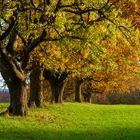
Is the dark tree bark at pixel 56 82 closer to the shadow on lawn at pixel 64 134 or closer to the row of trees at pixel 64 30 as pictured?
the row of trees at pixel 64 30

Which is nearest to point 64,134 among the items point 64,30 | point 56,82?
point 64,30

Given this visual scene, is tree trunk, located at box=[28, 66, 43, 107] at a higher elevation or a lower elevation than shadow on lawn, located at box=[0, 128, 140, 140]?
higher

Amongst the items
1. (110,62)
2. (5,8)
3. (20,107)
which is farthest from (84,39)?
(20,107)

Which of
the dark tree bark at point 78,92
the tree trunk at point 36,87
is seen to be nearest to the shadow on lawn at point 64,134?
the tree trunk at point 36,87

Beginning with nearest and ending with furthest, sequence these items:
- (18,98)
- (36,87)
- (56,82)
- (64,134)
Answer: (64,134), (18,98), (36,87), (56,82)

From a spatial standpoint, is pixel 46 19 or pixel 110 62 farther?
pixel 110 62

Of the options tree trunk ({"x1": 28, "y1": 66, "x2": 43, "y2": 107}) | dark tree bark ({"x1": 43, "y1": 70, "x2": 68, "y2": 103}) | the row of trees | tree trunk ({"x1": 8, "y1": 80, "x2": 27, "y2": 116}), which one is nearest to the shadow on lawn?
the row of trees

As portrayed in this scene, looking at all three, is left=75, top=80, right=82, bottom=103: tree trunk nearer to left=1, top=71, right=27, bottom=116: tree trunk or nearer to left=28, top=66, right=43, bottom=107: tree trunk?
left=28, top=66, right=43, bottom=107: tree trunk

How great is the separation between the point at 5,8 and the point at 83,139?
6.94m

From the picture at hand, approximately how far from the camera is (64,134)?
21.2m

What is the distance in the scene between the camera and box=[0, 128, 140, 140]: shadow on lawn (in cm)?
1994

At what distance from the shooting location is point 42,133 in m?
21.1

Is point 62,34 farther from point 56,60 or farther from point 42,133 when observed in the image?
point 56,60

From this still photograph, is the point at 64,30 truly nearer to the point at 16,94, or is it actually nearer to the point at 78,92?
the point at 16,94
